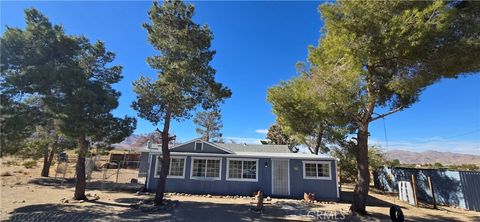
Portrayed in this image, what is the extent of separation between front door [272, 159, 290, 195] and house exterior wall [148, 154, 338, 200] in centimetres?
20

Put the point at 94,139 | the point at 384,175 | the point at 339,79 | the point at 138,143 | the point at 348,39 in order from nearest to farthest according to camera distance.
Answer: the point at 348,39 → the point at 339,79 → the point at 94,139 → the point at 384,175 → the point at 138,143

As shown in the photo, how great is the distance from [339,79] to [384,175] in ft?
50.0

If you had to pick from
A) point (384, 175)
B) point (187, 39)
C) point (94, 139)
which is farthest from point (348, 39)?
point (384, 175)

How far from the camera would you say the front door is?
51.1 ft

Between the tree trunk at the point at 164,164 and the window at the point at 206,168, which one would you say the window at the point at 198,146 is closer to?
the window at the point at 206,168

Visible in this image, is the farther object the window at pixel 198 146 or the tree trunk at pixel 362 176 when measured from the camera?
the window at pixel 198 146

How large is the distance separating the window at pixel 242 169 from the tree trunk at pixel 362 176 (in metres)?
6.59

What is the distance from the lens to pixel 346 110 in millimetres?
10305

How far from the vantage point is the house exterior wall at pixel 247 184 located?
15406mm

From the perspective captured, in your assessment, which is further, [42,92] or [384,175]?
[384,175]

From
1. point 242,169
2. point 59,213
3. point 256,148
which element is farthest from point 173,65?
point 256,148

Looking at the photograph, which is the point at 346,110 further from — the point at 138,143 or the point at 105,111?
the point at 138,143

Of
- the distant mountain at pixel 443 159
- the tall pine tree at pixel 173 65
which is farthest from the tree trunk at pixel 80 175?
the distant mountain at pixel 443 159

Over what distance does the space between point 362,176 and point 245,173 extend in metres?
7.34
